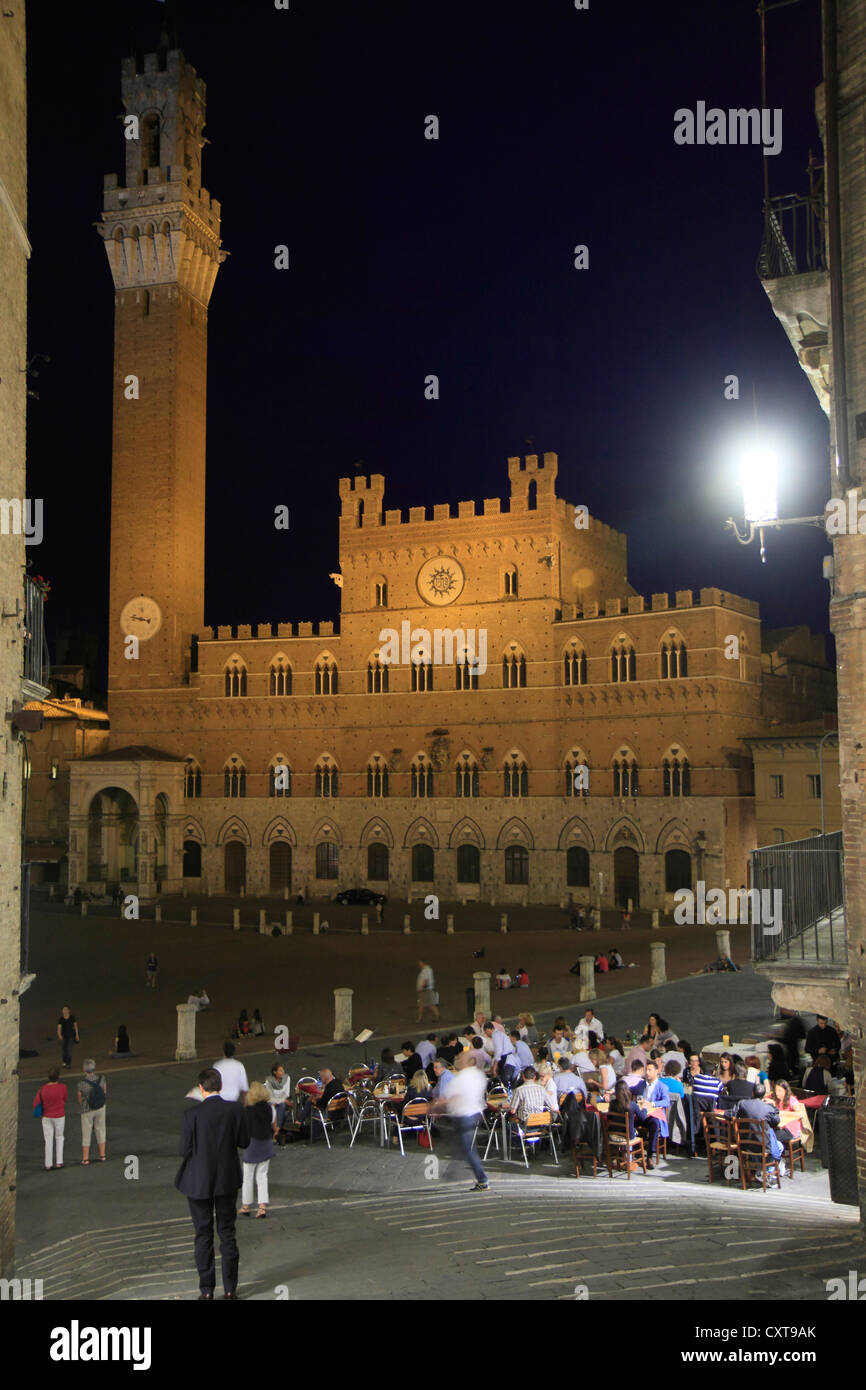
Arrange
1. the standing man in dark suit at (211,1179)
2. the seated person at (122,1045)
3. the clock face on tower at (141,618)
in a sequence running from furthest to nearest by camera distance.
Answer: the clock face on tower at (141,618) → the seated person at (122,1045) → the standing man in dark suit at (211,1179)

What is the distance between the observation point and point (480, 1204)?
9.14m

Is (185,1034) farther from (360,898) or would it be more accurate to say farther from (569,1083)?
(360,898)

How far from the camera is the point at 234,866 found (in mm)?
44906

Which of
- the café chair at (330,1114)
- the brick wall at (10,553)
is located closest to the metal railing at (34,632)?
the brick wall at (10,553)

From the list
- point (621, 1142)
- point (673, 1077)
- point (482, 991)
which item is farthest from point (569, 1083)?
point (482, 991)

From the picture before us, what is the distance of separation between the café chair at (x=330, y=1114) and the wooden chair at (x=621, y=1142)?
3.35m

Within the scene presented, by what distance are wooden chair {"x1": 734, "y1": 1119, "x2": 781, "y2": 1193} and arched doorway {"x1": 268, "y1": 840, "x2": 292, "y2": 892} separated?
1393 inches

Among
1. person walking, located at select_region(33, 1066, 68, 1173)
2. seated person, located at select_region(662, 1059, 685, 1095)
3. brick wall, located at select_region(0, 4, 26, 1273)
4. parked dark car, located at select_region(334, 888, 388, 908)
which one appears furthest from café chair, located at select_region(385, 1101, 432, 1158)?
parked dark car, located at select_region(334, 888, 388, 908)

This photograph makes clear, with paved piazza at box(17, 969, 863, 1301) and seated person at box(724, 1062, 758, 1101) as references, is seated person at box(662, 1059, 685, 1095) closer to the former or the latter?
seated person at box(724, 1062, 758, 1101)

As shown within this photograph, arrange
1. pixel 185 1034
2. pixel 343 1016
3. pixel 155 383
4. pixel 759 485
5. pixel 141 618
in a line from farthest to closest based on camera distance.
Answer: pixel 141 618, pixel 155 383, pixel 343 1016, pixel 185 1034, pixel 759 485

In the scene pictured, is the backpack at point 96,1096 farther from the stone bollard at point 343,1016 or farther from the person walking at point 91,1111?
the stone bollard at point 343,1016

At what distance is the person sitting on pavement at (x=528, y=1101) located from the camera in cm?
1068

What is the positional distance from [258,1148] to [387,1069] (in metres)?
4.21

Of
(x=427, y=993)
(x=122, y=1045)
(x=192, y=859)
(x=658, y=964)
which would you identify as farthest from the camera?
(x=192, y=859)
